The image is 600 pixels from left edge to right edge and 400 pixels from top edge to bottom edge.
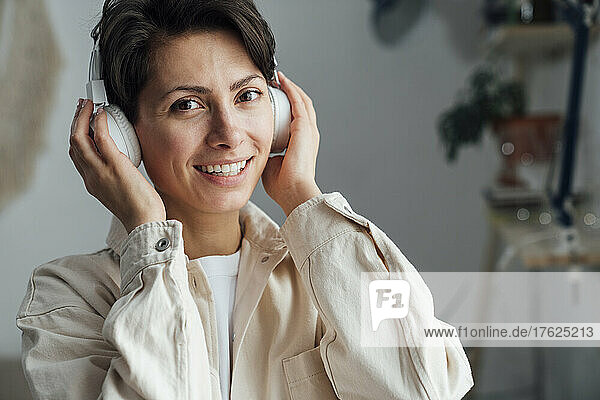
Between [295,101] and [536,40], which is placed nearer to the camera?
[295,101]

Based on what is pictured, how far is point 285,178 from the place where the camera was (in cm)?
76

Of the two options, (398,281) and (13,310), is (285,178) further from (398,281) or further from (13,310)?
(13,310)

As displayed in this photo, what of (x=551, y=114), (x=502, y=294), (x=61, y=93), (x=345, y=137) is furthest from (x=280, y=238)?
(x=551, y=114)

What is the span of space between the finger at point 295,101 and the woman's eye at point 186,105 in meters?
0.12

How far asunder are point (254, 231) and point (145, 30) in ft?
0.85

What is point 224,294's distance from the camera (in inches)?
30.4

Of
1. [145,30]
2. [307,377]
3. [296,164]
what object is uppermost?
[145,30]

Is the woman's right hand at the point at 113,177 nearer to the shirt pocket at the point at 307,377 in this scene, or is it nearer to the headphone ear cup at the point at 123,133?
the headphone ear cup at the point at 123,133

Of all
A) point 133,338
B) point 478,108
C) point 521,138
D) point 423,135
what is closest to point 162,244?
point 133,338

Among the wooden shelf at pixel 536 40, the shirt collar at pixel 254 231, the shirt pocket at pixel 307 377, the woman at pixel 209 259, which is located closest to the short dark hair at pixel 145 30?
the woman at pixel 209 259

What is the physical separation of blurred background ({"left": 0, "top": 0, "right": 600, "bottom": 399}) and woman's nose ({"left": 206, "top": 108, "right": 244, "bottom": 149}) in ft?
0.76

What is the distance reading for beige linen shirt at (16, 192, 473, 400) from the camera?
61 cm

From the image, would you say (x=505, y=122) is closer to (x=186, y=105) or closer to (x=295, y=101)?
(x=295, y=101)

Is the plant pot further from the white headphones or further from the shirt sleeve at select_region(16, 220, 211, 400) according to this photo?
the shirt sleeve at select_region(16, 220, 211, 400)
